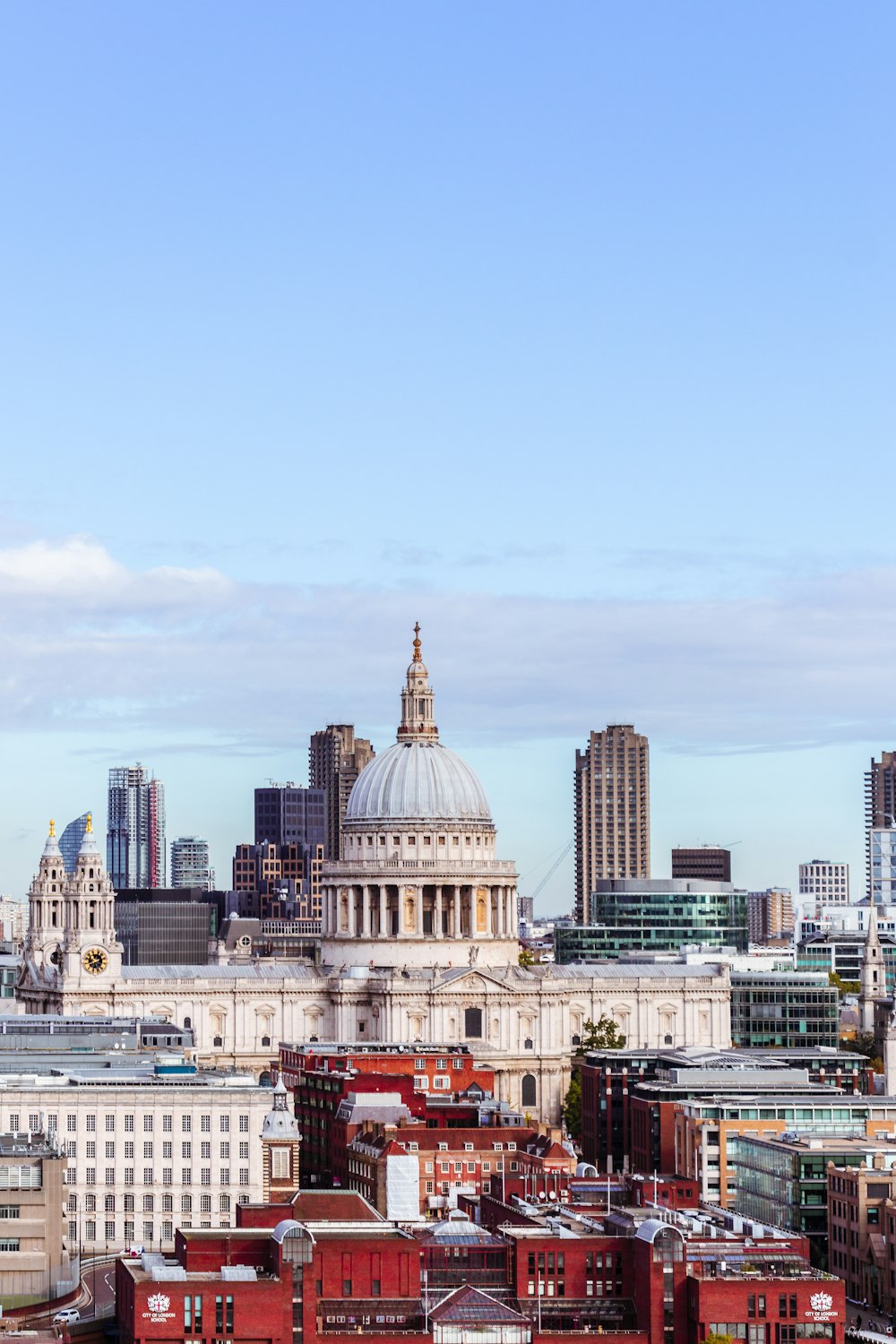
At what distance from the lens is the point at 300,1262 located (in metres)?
146

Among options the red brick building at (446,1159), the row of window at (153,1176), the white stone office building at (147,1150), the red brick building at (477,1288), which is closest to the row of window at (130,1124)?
the white stone office building at (147,1150)

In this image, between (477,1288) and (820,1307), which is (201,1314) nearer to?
(477,1288)

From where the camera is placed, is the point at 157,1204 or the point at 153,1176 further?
the point at 153,1176

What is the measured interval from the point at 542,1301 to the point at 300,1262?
10.6 metres

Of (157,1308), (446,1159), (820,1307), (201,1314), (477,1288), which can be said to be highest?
(446,1159)

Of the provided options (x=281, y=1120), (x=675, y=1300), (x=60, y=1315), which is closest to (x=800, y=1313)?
(x=675, y=1300)

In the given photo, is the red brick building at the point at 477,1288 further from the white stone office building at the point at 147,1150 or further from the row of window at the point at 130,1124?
the row of window at the point at 130,1124

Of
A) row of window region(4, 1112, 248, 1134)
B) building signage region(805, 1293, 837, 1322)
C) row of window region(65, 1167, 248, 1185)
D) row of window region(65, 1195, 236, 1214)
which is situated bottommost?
building signage region(805, 1293, 837, 1322)

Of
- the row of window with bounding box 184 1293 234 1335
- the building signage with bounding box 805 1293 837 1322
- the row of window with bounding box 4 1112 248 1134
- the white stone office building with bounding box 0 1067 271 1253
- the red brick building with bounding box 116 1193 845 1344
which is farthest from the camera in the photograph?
the row of window with bounding box 4 1112 248 1134

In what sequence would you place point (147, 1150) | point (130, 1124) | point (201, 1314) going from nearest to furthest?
point (201, 1314) < point (147, 1150) < point (130, 1124)

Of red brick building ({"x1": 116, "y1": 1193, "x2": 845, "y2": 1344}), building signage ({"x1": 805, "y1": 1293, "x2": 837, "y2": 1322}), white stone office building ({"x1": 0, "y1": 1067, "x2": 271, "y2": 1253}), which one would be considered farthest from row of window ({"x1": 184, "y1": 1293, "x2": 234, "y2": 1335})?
white stone office building ({"x1": 0, "y1": 1067, "x2": 271, "y2": 1253})

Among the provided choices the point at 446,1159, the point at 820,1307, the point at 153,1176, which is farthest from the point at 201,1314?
the point at 446,1159

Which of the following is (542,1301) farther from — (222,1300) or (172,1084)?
(172,1084)

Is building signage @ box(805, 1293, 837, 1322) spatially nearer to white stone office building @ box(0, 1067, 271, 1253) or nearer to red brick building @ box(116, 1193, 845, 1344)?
red brick building @ box(116, 1193, 845, 1344)
